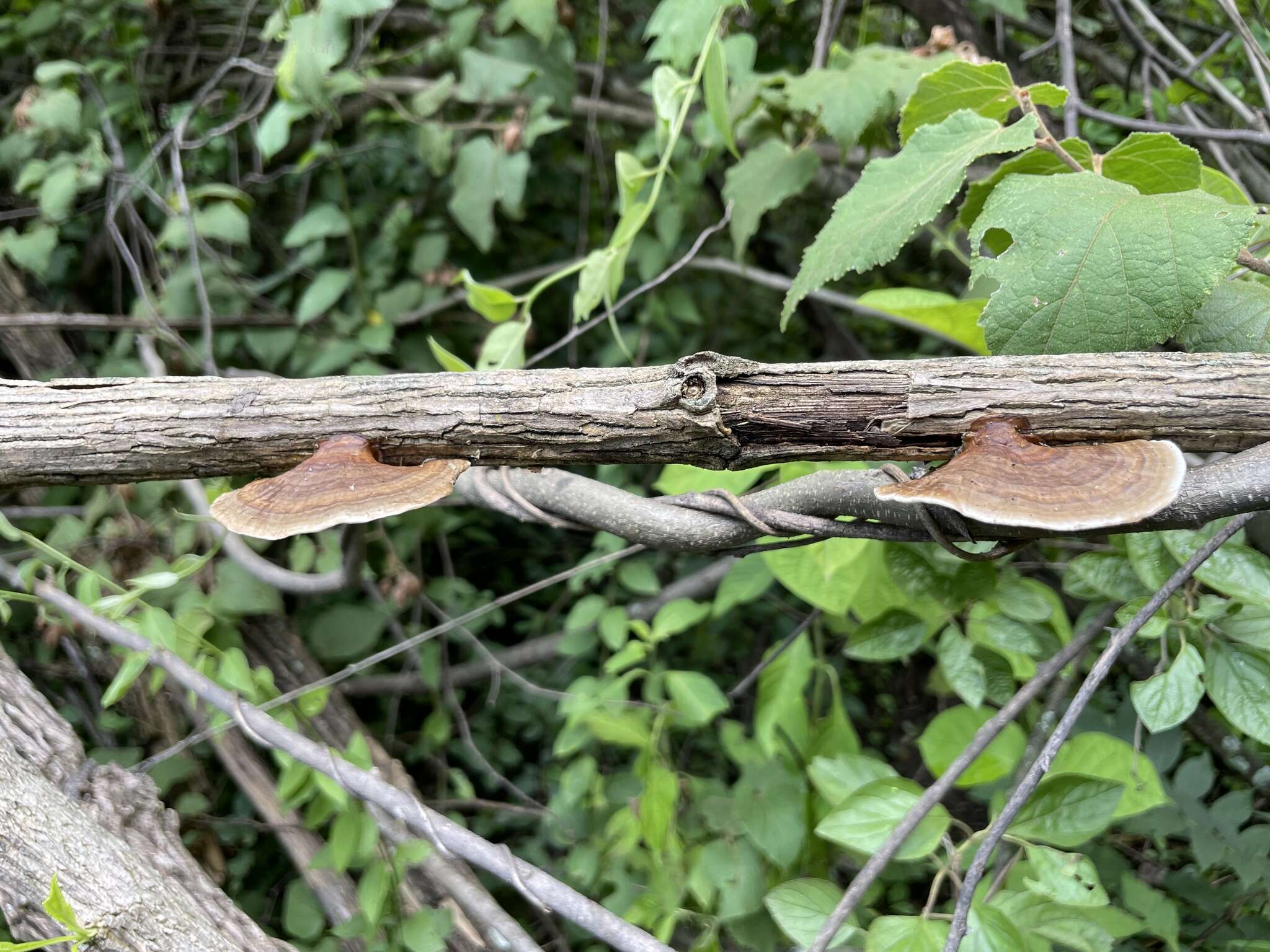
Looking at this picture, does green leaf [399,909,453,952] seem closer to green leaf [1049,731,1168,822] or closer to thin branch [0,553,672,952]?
thin branch [0,553,672,952]

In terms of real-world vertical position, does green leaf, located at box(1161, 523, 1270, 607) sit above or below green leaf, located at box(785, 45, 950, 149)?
below

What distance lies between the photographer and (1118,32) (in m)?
2.15

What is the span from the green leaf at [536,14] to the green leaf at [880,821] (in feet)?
4.77

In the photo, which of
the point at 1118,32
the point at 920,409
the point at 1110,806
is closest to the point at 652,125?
the point at 1118,32

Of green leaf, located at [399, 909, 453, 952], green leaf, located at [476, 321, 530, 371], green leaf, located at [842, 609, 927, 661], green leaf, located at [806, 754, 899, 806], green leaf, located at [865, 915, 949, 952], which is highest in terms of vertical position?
green leaf, located at [476, 321, 530, 371]

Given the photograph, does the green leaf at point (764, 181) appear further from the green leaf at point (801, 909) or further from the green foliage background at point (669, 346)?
the green leaf at point (801, 909)

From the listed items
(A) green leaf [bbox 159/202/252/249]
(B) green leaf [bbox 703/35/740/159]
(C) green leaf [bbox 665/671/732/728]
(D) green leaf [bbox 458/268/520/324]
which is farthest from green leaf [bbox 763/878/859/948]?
(A) green leaf [bbox 159/202/252/249]

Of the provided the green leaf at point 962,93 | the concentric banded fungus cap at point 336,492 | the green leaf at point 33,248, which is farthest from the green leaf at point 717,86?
the green leaf at point 33,248

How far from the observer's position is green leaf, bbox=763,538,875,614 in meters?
1.12

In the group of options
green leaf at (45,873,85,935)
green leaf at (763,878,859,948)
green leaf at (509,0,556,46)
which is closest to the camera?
green leaf at (45,873,85,935)

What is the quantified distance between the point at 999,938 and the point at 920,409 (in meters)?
0.58

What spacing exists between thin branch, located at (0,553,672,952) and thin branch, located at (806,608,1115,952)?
17 cm

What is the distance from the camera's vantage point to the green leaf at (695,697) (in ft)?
4.70

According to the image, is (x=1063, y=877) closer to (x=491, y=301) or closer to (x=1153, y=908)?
(x=1153, y=908)
